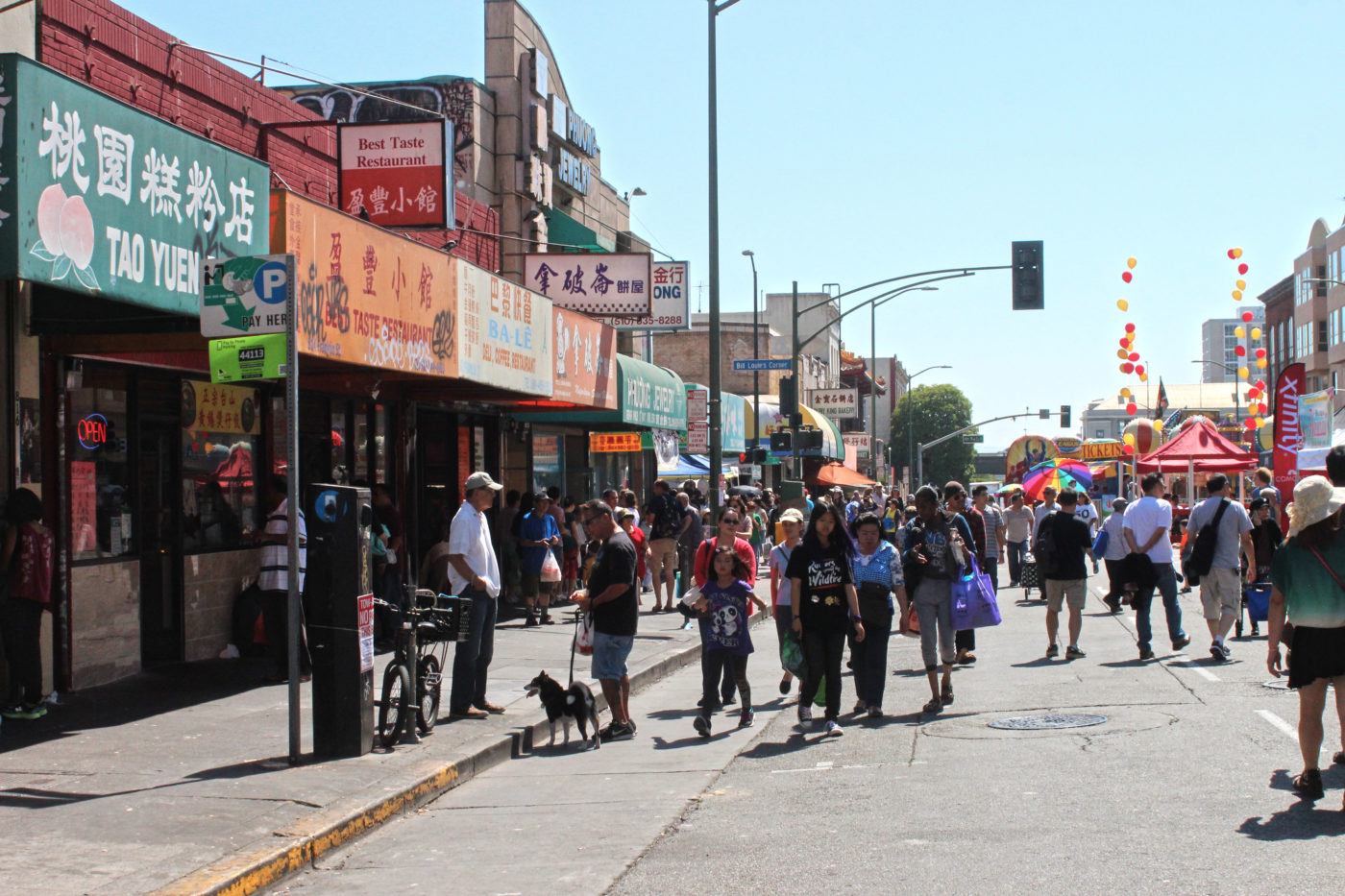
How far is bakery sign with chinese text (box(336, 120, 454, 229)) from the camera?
16.5m

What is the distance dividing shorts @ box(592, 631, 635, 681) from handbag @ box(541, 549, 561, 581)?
271 inches

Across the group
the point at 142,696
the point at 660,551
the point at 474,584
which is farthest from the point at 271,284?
the point at 660,551

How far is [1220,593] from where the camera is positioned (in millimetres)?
13352

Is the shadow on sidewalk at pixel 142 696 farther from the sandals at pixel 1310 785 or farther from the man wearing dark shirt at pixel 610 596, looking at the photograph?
the sandals at pixel 1310 785

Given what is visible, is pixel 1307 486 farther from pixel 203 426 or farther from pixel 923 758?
pixel 203 426

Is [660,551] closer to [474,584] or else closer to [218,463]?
[218,463]

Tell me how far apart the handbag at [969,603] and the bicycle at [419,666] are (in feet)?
12.8

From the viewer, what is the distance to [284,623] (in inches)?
459

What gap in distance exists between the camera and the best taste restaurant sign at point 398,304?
10.6 metres

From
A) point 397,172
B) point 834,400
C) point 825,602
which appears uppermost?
point 397,172

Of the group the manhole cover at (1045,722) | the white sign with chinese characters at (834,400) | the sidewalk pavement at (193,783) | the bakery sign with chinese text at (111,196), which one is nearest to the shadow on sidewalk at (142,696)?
the sidewalk pavement at (193,783)

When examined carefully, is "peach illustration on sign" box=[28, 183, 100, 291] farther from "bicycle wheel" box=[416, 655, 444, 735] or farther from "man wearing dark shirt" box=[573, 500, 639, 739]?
"man wearing dark shirt" box=[573, 500, 639, 739]

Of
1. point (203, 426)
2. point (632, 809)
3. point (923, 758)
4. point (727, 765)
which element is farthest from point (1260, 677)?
point (203, 426)

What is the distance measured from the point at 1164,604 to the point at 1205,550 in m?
0.67
